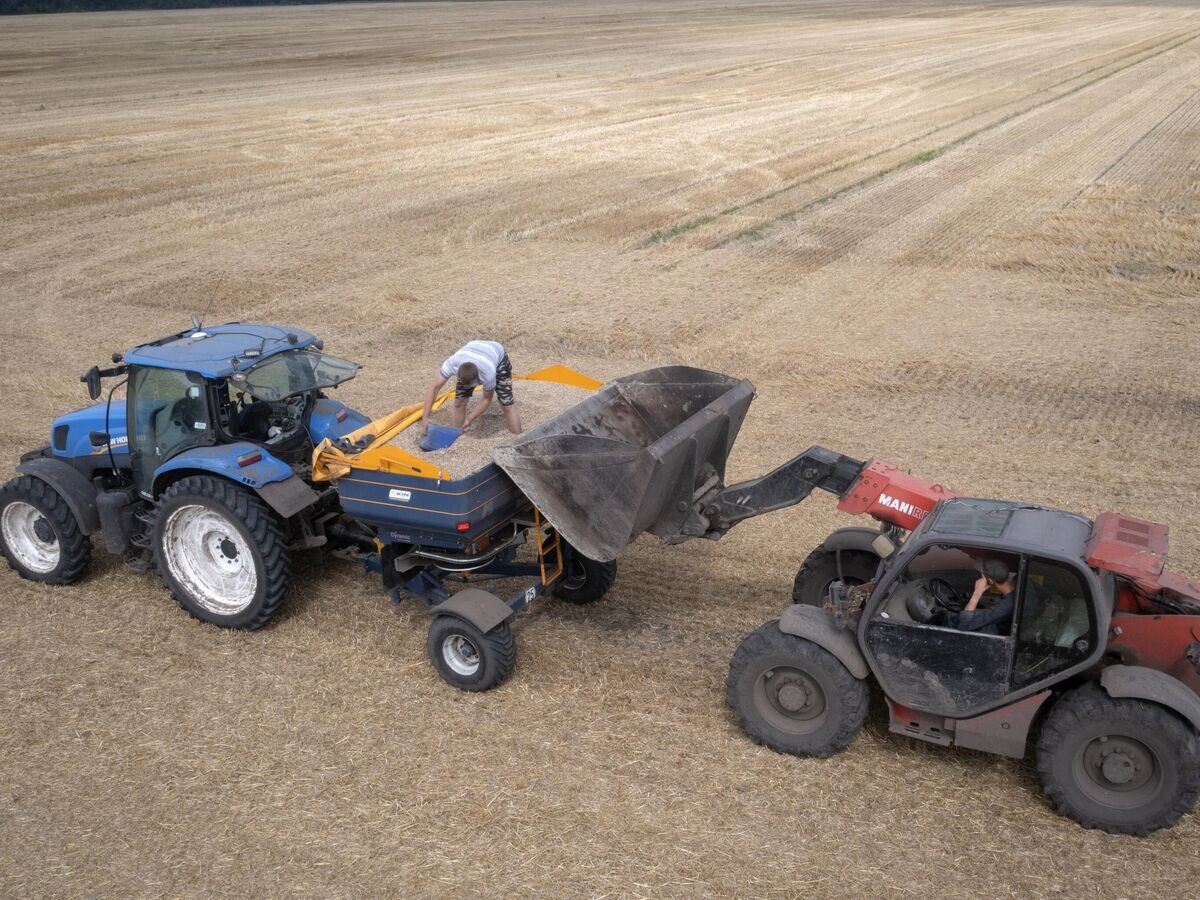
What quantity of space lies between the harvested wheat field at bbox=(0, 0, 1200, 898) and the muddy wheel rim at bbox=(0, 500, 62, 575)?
24 cm

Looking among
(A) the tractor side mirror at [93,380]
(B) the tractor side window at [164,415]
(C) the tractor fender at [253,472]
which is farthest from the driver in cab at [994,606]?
(A) the tractor side mirror at [93,380]

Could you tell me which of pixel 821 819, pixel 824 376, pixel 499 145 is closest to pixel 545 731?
pixel 821 819

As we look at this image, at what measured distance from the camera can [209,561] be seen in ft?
26.1

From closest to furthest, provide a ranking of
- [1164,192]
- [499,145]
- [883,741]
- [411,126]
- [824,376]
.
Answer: [883,741], [824,376], [1164,192], [499,145], [411,126]

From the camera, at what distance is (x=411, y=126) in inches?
1195

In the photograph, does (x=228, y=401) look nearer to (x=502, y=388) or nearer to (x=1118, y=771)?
(x=502, y=388)

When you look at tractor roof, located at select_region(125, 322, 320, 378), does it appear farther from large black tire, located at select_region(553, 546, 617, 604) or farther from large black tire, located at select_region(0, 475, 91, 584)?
large black tire, located at select_region(553, 546, 617, 604)

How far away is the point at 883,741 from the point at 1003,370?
26.5 ft

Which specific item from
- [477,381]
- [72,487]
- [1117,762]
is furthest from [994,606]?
[72,487]

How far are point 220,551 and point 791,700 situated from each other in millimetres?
4094

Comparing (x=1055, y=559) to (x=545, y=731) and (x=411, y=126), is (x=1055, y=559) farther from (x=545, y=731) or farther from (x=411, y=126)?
(x=411, y=126)

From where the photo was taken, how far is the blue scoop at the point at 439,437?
Answer: 7.61 metres

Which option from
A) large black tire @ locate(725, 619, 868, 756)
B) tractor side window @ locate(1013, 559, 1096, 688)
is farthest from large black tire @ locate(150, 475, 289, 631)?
tractor side window @ locate(1013, 559, 1096, 688)

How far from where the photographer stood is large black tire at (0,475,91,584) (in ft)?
27.2
